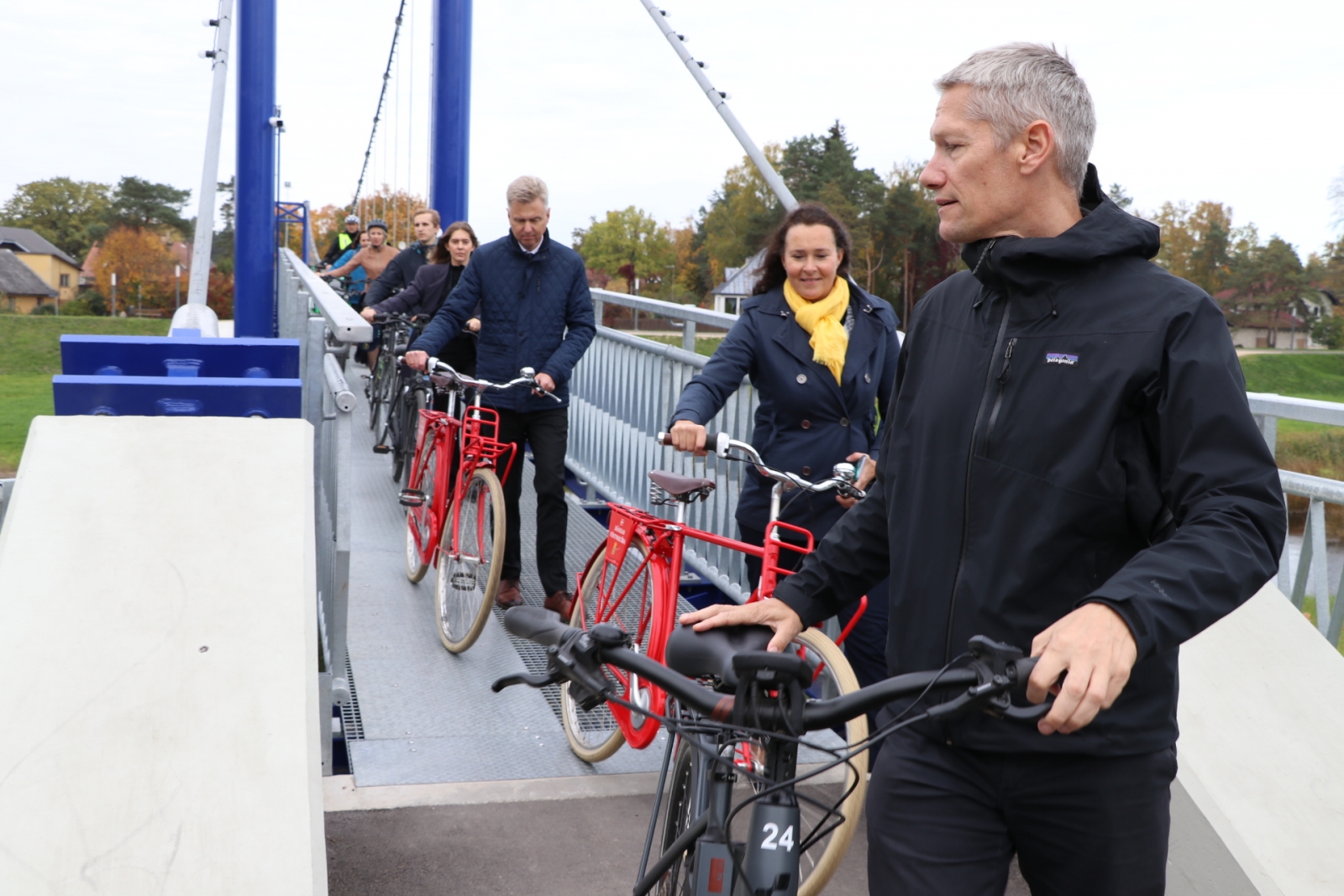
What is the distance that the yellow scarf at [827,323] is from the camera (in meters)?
3.90

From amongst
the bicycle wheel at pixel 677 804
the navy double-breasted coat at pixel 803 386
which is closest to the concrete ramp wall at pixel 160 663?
the bicycle wheel at pixel 677 804

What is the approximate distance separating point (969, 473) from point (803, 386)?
85.3 inches

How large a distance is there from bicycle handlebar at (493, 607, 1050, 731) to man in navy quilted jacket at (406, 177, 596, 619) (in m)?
4.07

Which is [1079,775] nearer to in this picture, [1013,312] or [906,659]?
[906,659]

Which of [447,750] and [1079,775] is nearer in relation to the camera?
[1079,775]

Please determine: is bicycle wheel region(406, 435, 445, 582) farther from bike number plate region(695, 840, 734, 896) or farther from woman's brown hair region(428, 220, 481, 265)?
bike number plate region(695, 840, 734, 896)

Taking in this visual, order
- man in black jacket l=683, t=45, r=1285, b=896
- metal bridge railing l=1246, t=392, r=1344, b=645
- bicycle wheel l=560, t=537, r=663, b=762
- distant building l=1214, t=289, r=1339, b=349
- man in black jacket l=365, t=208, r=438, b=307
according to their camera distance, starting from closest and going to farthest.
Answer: man in black jacket l=683, t=45, r=1285, b=896 < metal bridge railing l=1246, t=392, r=1344, b=645 < bicycle wheel l=560, t=537, r=663, b=762 < man in black jacket l=365, t=208, r=438, b=307 < distant building l=1214, t=289, r=1339, b=349

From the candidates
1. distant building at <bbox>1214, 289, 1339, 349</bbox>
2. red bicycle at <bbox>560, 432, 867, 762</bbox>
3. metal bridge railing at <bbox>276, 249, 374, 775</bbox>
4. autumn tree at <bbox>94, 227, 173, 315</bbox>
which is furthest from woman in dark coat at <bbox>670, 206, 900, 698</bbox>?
autumn tree at <bbox>94, 227, 173, 315</bbox>

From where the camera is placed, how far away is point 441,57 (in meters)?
12.0

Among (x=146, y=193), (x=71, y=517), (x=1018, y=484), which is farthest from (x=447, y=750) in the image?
(x=146, y=193)

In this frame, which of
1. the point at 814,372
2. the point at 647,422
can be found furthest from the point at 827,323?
the point at 647,422

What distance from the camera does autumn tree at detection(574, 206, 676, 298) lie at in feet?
350

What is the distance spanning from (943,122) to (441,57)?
36.2ft

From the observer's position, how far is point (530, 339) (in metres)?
5.69
